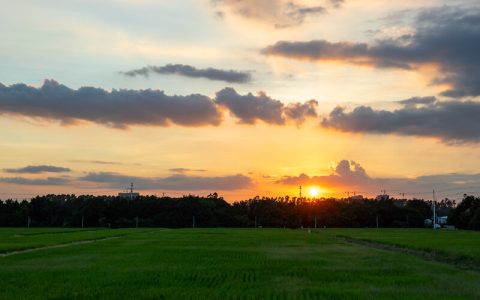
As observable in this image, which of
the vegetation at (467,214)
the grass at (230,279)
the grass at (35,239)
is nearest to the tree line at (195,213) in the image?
the vegetation at (467,214)

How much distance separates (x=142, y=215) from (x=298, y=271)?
12963 centimetres

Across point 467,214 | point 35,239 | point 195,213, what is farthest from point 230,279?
point 195,213

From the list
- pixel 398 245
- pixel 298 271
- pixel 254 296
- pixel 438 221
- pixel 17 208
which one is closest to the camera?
pixel 254 296

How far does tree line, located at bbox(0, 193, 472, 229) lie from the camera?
146m

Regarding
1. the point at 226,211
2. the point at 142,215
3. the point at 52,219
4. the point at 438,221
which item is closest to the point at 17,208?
the point at 52,219

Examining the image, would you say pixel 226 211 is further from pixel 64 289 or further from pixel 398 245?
pixel 64 289

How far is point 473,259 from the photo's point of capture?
32.5 metres

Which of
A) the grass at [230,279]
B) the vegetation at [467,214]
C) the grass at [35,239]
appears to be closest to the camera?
the grass at [230,279]

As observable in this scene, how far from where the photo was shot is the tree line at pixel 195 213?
146 m

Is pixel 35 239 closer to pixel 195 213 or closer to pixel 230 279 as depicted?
pixel 230 279

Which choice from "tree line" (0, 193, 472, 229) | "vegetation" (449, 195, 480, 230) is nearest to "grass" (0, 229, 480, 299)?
"vegetation" (449, 195, 480, 230)

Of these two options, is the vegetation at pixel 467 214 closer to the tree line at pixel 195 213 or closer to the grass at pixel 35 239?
the tree line at pixel 195 213

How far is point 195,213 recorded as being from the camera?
152 m

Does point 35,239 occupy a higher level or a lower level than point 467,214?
lower
